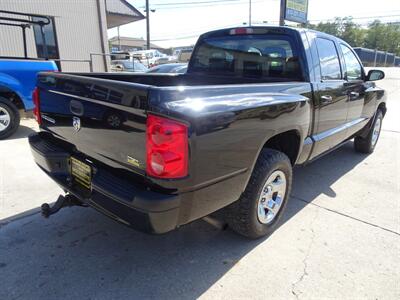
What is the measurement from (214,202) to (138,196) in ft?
1.81

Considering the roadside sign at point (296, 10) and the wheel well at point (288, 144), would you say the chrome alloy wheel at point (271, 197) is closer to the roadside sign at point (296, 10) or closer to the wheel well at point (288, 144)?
the wheel well at point (288, 144)

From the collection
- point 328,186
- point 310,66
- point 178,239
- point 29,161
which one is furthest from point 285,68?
point 29,161

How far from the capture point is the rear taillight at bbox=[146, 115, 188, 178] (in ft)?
6.32

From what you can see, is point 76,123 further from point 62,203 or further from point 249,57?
point 249,57

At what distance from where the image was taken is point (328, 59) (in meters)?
3.85

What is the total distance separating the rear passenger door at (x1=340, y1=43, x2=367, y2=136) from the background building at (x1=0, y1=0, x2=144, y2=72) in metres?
8.10

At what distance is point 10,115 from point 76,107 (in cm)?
422

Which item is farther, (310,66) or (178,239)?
(310,66)

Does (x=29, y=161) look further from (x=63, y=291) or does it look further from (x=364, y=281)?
(x=364, y=281)

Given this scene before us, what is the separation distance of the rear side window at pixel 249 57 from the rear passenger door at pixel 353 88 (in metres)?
1.07

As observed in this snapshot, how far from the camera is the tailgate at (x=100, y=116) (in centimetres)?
204

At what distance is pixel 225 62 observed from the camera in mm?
4039

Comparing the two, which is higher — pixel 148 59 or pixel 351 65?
pixel 351 65

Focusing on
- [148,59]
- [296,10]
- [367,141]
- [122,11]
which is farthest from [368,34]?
[367,141]
